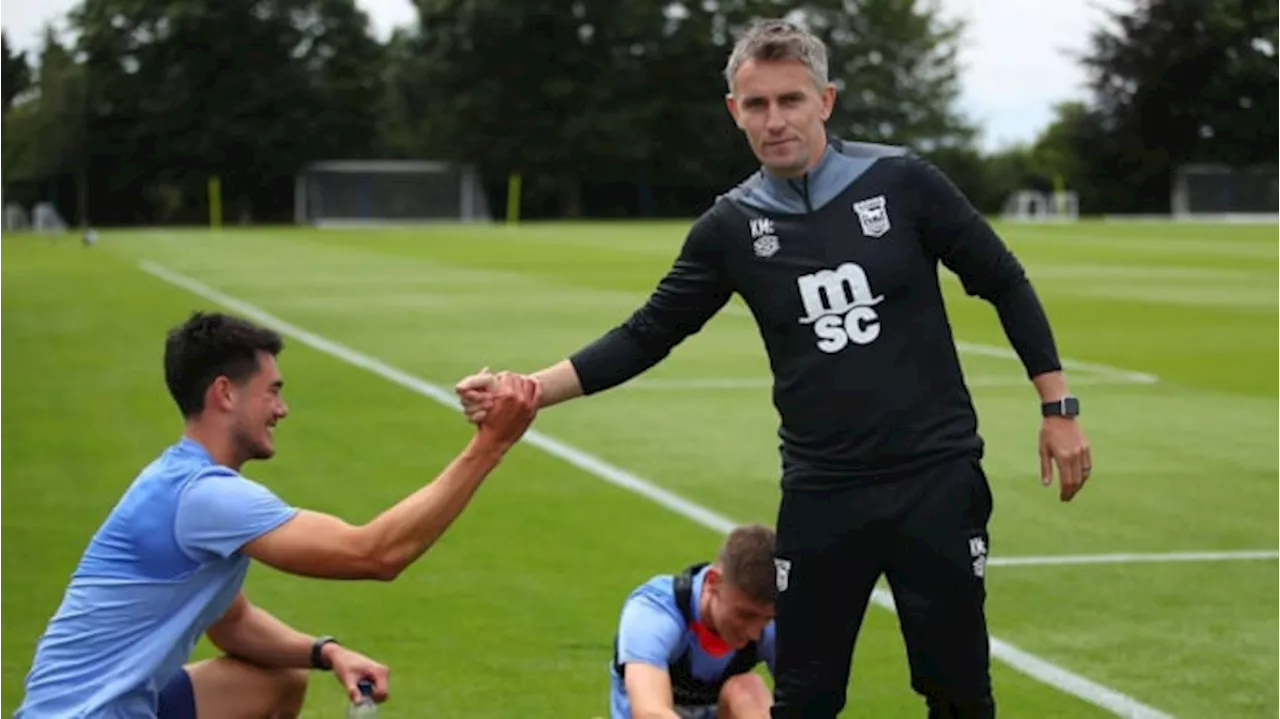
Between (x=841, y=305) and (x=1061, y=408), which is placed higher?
(x=841, y=305)

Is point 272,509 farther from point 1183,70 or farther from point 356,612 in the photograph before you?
point 1183,70

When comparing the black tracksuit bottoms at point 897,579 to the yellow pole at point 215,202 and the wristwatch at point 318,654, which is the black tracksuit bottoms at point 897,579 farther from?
the yellow pole at point 215,202

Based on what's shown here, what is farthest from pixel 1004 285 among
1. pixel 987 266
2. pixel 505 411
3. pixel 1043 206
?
pixel 1043 206

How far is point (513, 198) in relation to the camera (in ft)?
277

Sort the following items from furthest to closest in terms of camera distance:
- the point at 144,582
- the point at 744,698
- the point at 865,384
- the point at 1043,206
→ the point at 1043,206 < the point at 744,698 < the point at 865,384 < the point at 144,582

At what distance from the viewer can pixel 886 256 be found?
224 inches

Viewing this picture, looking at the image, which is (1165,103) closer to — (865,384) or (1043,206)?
(1043,206)

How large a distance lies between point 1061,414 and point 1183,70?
75.4 m

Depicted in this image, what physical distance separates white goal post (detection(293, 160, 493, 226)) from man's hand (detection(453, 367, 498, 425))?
76771mm

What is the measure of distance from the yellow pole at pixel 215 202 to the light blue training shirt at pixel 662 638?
7654 cm

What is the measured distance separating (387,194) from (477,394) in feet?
259

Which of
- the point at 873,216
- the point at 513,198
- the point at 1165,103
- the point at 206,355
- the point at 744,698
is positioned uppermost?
the point at 1165,103

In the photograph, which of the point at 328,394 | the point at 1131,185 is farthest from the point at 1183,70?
the point at 328,394

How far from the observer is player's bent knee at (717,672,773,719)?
6.52 meters
